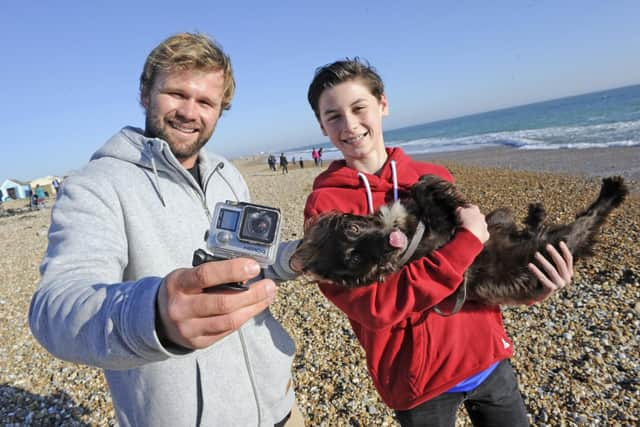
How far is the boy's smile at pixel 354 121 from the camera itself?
81.6 inches

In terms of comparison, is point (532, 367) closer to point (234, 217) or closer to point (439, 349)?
point (439, 349)

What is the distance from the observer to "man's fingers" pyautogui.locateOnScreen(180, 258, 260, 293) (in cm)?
78

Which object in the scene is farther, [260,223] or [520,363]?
[520,363]

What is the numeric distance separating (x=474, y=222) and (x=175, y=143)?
1.85 metres

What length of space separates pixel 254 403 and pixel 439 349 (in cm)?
112

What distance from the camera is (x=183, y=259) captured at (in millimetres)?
1806

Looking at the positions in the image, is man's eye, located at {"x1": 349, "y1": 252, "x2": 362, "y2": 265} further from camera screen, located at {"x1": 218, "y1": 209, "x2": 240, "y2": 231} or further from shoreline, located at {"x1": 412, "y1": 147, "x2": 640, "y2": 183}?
shoreline, located at {"x1": 412, "y1": 147, "x2": 640, "y2": 183}

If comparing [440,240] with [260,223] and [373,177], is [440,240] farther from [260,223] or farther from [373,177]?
[260,223]

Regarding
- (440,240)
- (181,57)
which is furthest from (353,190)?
(181,57)

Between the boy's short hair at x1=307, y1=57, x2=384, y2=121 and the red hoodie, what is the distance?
19.2 inches

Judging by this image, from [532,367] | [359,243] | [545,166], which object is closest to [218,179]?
[359,243]

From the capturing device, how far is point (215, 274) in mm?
784

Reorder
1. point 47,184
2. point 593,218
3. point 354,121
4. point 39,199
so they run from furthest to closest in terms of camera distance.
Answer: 1. point 47,184
2. point 39,199
3. point 593,218
4. point 354,121

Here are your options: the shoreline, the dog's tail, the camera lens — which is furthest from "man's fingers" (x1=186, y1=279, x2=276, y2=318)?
the shoreline
